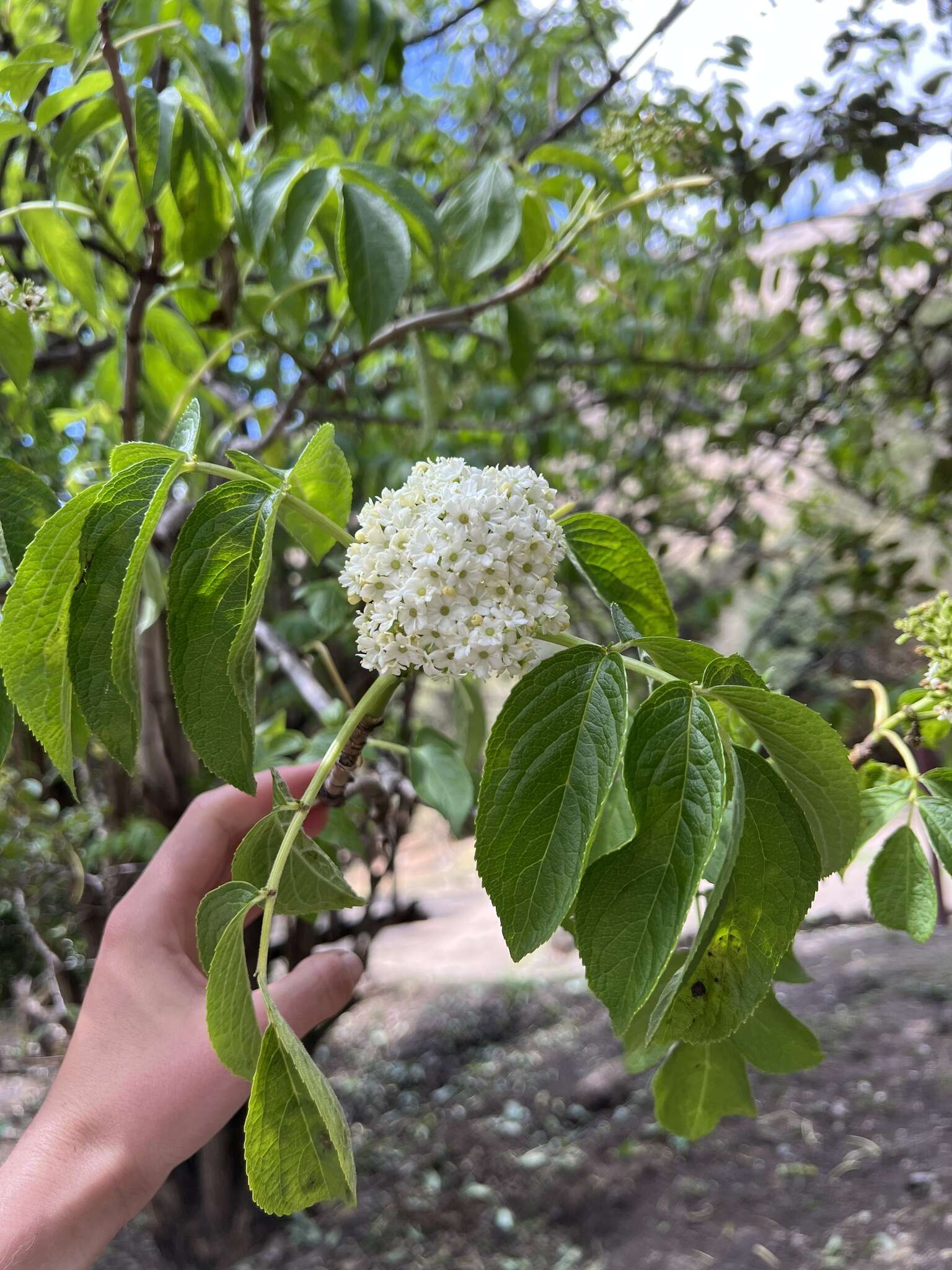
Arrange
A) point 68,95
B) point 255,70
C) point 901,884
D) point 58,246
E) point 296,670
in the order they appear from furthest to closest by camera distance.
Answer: point 296,670, point 255,70, point 58,246, point 68,95, point 901,884

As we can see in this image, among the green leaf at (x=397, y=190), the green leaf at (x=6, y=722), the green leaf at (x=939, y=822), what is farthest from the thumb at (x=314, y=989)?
the green leaf at (x=397, y=190)

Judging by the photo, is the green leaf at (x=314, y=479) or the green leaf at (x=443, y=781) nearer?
the green leaf at (x=314, y=479)

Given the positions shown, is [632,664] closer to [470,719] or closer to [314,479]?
[314,479]

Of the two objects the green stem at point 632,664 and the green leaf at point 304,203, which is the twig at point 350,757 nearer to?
the green stem at point 632,664

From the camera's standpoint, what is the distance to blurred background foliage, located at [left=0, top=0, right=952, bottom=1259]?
1030mm

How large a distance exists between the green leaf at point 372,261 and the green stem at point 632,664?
0.52 meters

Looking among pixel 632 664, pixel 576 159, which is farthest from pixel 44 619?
pixel 576 159

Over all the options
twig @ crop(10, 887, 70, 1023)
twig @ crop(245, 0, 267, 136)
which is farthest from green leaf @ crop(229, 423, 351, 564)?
twig @ crop(10, 887, 70, 1023)

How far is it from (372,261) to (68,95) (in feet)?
1.16

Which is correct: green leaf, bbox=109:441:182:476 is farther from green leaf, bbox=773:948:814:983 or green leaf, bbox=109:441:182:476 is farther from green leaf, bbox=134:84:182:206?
green leaf, bbox=773:948:814:983

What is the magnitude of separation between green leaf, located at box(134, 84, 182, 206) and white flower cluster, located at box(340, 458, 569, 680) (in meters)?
0.59

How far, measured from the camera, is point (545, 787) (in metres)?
0.52

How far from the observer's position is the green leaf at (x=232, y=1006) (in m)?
0.54

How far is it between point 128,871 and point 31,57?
1283mm
